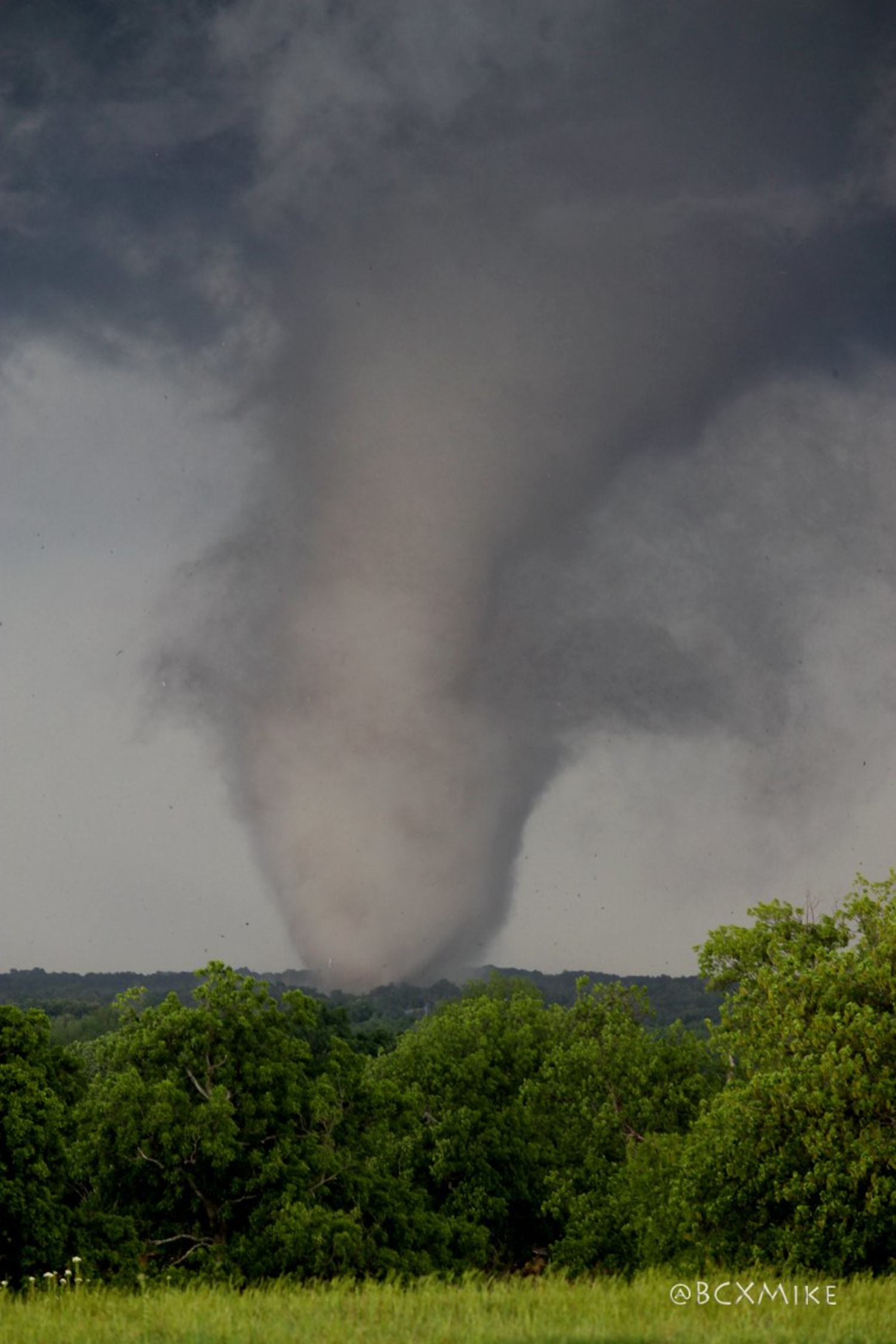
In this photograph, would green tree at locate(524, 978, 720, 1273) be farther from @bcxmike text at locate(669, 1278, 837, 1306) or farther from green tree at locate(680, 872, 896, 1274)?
@bcxmike text at locate(669, 1278, 837, 1306)

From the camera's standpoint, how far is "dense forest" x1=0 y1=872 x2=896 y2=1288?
31.3m

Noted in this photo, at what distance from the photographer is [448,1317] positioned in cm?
1352

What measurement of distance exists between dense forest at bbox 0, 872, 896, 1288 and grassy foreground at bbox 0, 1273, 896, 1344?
9461mm

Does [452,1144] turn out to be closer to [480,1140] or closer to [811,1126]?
[480,1140]

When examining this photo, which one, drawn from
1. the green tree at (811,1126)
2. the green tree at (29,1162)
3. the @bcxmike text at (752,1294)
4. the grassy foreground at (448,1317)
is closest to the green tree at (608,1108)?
the green tree at (811,1126)

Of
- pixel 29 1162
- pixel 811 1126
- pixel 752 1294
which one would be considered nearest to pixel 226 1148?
pixel 29 1162

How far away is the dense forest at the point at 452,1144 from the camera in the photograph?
103 feet

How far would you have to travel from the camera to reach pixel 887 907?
123 ft

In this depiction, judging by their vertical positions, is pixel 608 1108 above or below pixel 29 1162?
below

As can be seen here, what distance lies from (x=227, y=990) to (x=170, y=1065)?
→ 340cm

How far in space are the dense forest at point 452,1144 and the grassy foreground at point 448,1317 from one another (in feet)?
31.0

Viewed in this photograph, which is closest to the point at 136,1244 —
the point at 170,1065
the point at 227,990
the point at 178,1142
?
the point at 178,1142

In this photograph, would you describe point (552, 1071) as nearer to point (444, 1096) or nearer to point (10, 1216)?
point (444, 1096)

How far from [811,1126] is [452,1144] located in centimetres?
2838
